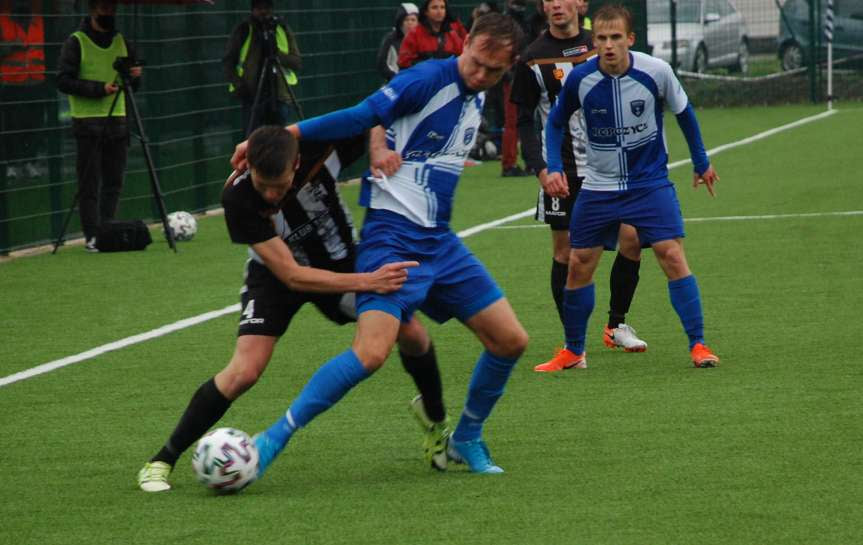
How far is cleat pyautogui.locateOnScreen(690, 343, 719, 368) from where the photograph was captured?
8172mm

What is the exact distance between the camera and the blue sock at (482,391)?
616 centimetres

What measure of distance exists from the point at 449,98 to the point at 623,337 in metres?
3.09

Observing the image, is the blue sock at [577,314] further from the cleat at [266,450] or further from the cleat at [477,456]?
the cleat at [266,450]

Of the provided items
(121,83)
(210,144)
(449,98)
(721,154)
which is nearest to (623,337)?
(449,98)

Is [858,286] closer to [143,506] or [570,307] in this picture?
[570,307]

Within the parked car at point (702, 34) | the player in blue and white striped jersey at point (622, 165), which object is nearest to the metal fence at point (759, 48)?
the parked car at point (702, 34)

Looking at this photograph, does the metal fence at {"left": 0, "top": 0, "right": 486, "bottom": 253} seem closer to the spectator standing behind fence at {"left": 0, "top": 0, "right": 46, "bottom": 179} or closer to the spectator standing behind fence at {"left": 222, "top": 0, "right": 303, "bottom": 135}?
the spectator standing behind fence at {"left": 0, "top": 0, "right": 46, "bottom": 179}

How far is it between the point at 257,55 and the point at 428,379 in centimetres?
1047

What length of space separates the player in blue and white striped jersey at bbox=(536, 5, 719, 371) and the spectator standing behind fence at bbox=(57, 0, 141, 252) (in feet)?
19.3

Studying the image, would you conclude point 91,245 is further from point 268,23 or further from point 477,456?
point 477,456

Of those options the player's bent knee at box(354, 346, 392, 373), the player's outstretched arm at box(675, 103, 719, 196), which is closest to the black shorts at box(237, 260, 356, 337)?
the player's bent knee at box(354, 346, 392, 373)

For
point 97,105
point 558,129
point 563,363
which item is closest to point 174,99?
point 97,105

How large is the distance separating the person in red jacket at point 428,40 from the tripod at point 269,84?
5.80ft

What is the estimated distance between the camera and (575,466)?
6207 mm
